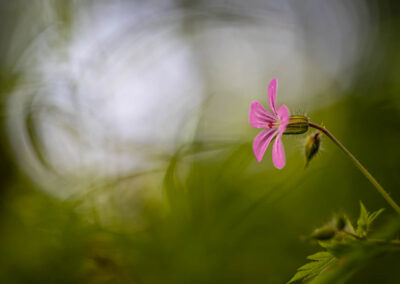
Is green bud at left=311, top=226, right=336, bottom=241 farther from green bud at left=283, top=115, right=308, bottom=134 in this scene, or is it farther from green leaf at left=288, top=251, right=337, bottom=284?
green bud at left=283, top=115, right=308, bottom=134

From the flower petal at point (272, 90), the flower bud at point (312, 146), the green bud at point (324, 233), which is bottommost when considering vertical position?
the green bud at point (324, 233)

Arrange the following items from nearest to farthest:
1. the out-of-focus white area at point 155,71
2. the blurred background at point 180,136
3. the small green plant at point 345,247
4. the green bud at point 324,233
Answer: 1. the small green plant at point 345,247
2. the green bud at point 324,233
3. the blurred background at point 180,136
4. the out-of-focus white area at point 155,71

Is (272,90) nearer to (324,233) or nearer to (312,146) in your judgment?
(312,146)

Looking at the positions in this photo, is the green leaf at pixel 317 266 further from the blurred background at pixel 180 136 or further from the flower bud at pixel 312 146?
the blurred background at pixel 180 136


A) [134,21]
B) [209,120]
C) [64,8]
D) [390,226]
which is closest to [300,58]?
[209,120]

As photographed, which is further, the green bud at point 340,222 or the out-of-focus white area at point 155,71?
the out-of-focus white area at point 155,71

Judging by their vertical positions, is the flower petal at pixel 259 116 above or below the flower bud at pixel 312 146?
above

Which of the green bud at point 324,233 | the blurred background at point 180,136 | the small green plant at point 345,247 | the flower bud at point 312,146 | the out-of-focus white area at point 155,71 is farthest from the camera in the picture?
the out-of-focus white area at point 155,71

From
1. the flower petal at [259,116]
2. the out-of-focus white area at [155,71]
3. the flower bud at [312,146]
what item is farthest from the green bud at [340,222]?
the out-of-focus white area at [155,71]

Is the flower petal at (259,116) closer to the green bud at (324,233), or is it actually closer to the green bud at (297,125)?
the green bud at (297,125)
